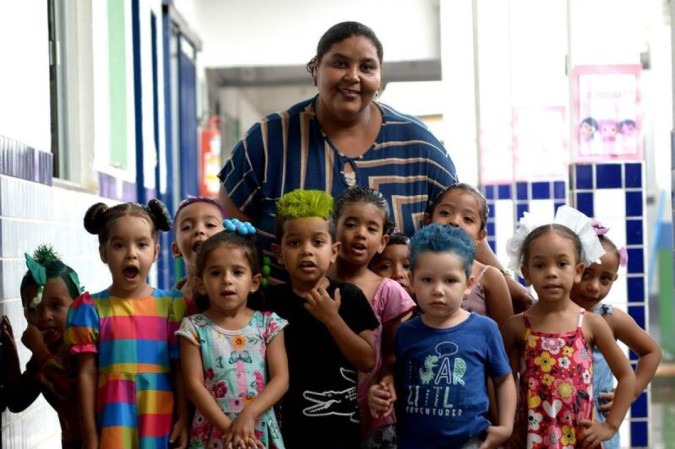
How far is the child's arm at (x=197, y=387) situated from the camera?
2914mm

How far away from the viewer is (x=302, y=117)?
3551 millimetres

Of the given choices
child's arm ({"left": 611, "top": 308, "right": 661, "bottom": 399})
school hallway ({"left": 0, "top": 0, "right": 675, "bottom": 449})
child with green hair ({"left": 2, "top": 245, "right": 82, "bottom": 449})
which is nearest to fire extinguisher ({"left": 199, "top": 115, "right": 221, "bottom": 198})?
school hallway ({"left": 0, "top": 0, "right": 675, "bottom": 449})

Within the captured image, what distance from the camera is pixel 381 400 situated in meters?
3.03

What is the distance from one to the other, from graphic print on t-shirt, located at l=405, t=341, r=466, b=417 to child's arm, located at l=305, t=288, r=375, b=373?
0.15 metres

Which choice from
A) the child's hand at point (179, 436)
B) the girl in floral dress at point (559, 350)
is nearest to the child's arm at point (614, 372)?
the girl in floral dress at point (559, 350)

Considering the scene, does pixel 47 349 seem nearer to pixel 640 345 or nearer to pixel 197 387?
pixel 197 387

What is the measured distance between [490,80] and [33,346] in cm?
522

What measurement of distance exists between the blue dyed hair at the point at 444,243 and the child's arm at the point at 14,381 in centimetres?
127

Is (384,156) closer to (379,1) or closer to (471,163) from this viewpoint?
(471,163)

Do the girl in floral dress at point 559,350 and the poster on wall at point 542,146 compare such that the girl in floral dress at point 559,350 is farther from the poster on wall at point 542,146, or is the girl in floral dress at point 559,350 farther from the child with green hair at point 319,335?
the poster on wall at point 542,146

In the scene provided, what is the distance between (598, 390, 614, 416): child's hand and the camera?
10.9 ft

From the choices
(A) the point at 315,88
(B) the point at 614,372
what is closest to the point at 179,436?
(B) the point at 614,372

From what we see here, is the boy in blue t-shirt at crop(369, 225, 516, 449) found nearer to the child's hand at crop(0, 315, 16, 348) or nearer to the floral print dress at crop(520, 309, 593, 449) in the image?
the floral print dress at crop(520, 309, 593, 449)

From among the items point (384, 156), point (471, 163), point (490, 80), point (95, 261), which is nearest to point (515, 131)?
point (490, 80)
